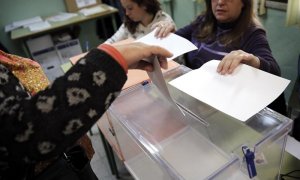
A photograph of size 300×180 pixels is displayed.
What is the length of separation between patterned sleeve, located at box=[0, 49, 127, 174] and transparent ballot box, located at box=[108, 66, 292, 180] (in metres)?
0.29

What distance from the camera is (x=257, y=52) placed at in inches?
44.7

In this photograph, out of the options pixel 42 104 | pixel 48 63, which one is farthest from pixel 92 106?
pixel 48 63

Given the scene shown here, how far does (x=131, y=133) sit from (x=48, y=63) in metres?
2.71

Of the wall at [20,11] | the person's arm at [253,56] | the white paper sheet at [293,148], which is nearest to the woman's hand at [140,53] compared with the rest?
the person's arm at [253,56]

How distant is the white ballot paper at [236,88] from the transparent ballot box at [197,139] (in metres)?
0.05

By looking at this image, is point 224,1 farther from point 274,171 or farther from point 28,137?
point 28,137

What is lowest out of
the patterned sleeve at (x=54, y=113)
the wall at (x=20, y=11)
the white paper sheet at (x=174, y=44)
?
the wall at (x=20, y=11)

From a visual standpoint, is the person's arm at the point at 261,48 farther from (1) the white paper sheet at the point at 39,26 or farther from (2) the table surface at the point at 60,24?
(1) the white paper sheet at the point at 39,26

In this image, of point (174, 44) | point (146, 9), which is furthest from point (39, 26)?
point (174, 44)

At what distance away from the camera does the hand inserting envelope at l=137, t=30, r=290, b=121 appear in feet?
2.09

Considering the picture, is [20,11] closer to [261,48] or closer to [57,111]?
[261,48]

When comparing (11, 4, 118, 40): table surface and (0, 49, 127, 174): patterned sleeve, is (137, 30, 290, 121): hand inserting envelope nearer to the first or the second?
(0, 49, 127, 174): patterned sleeve

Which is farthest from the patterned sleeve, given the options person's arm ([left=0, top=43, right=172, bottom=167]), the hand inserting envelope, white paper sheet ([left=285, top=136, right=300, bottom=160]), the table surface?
the table surface

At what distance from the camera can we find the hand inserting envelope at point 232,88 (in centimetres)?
64
